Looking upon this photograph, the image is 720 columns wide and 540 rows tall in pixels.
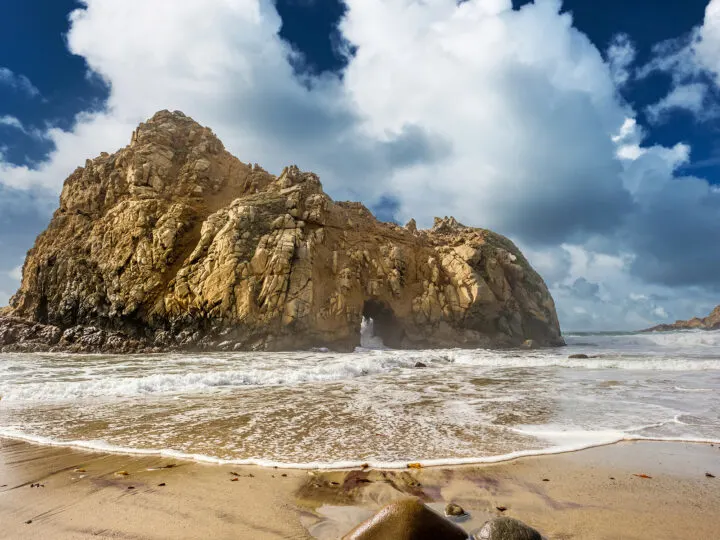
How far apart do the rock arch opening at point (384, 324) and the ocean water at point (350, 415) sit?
19649 millimetres

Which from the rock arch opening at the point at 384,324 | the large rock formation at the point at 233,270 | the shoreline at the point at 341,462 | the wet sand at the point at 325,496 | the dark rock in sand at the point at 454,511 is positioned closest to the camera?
the wet sand at the point at 325,496

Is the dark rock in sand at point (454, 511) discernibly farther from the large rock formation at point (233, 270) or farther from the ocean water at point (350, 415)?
the large rock formation at point (233, 270)

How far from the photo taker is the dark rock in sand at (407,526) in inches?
108

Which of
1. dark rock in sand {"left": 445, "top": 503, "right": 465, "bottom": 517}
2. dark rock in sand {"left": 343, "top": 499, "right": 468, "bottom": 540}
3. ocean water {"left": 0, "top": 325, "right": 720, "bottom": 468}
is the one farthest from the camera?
ocean water {"left": 0, "top": 325, "right": 720, "bottom": 468}

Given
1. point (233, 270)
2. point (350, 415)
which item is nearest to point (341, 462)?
point (350, 415)

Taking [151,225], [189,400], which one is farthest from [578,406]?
[151,225]

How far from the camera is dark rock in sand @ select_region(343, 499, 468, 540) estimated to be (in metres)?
2.73

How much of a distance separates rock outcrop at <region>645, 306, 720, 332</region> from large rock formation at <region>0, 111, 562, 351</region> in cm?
6345

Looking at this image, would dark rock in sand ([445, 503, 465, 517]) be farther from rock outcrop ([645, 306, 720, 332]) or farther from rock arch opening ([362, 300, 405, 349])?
rock outcrop ([645, 306, 720, 332])

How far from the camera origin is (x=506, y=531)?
9.21 feet

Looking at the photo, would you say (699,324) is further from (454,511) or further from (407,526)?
(407,526)

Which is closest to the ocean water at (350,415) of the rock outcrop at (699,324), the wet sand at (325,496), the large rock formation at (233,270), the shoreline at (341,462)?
the shoreline at (341,462)

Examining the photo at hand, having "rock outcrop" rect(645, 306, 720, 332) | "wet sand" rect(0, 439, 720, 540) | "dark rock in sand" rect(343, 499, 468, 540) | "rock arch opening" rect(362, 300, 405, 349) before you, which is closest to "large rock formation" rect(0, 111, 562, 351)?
"rock arch opening" rect(362, 300, 405, 349)

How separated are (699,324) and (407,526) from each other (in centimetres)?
10995
